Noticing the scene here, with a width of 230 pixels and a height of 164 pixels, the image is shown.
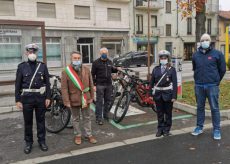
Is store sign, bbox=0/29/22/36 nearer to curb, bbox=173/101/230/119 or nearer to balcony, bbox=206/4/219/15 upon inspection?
curb, bbox=173/101/230/119

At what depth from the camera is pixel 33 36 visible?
970 centimetres

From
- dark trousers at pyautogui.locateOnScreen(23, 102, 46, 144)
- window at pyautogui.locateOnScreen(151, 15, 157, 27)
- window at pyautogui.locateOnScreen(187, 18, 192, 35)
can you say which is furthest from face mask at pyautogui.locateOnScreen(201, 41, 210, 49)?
window at pyautogui.locateOnScreen(187, 18, 192, 35)

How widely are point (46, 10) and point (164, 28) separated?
15.7 metres

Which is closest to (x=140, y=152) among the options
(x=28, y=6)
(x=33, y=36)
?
(x=33, y=36)

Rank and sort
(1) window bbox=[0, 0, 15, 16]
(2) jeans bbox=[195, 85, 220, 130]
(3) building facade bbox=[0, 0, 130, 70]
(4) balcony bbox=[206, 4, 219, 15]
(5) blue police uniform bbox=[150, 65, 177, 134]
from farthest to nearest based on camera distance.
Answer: (4) balcony bbox=[206, 4, 219, 15], (3) building facade bbox=[0, 0, 130, 70], (1) window bbox=[0, 0, 15, 16], (5) blue police uniform bbox=[150, 65, 177, 134], (2) jeans bbox=[195, 85, 220, 130]

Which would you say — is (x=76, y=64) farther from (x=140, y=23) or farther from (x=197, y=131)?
(x=140, y=23)

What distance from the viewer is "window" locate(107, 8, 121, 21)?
2930 cm

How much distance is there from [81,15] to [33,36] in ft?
61.0

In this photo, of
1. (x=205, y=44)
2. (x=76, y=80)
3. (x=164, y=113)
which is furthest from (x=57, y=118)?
(x=205, y=44)

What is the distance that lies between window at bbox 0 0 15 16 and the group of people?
21375mm

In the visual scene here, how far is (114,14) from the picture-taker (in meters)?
29.6

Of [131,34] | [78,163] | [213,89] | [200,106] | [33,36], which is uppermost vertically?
[131,34]

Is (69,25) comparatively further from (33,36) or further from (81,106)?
(81,106)

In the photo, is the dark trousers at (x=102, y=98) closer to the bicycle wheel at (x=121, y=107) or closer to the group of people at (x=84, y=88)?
the bicycle wheel at (x=121, y=107)
